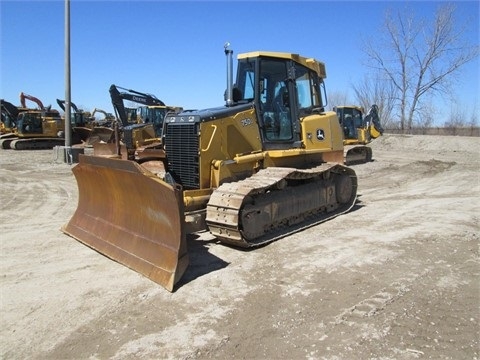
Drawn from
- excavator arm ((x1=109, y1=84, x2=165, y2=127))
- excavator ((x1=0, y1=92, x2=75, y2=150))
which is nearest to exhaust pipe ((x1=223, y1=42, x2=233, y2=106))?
excavator arm ((x1=109, y1=84, x2=165, y2=127))

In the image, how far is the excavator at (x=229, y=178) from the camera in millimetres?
5199

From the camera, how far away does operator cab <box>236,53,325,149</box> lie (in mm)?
7078

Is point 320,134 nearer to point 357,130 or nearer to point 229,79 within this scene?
point 229,79

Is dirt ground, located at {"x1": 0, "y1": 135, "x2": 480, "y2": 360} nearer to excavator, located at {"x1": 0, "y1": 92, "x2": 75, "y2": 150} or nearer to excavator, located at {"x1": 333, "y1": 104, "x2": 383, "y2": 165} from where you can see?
excavator, located at {"x1": 333, "y1": 104, "x2": 383, "y2": 165}

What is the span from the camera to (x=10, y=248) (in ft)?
19.6

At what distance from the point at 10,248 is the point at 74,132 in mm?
22014

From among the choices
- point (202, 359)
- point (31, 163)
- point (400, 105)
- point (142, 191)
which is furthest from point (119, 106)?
point (400, 105)

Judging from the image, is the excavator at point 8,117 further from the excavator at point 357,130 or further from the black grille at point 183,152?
the black grille at point 183,152

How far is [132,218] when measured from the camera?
222 inches

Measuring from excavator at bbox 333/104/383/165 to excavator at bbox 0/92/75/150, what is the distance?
16496 mm

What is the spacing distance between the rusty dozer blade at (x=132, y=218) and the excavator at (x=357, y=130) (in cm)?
1307

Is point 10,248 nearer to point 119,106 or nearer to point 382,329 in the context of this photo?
point 382,329

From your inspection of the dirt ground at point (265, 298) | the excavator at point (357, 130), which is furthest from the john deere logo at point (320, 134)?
the excavator at point (357, 130)

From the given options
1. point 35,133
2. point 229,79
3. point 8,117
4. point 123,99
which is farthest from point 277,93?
point 8,117
